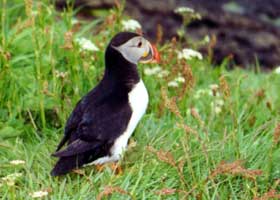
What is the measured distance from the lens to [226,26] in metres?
9.94

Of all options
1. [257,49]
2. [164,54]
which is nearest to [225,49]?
[257,49]

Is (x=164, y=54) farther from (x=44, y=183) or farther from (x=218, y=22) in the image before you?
(x=218, y=22)

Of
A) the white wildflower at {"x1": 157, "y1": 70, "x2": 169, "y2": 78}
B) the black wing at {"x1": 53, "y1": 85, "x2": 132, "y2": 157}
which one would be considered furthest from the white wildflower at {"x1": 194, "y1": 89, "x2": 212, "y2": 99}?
the black wing at {"x1": 53, "y1": 85, "x2": 132, "y2": 157}

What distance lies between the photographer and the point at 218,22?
9.95m

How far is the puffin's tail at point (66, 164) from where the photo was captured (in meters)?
4.80

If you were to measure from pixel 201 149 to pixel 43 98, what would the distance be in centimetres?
116

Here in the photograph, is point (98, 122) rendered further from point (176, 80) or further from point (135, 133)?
point (176, 80)

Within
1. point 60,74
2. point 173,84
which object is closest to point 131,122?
point 60,74

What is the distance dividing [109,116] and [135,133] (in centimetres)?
53

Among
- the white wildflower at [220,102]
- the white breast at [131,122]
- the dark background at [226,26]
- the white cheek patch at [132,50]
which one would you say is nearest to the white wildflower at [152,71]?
the white wildflower at [220,102]

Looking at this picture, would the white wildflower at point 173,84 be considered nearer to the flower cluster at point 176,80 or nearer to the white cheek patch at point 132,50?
the flower cluster at point 176,80

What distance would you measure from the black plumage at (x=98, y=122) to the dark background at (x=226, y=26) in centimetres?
448

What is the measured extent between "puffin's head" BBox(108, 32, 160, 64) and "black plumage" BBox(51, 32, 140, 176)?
0.01 m

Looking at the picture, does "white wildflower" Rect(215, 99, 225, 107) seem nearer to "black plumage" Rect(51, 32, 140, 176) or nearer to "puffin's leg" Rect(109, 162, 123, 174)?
"black plumage" Rect(51, 32, 140, 176)
